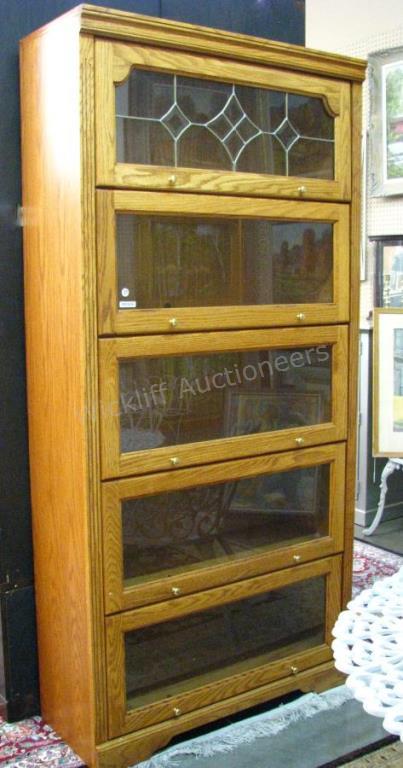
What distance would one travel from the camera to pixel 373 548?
3.65 m

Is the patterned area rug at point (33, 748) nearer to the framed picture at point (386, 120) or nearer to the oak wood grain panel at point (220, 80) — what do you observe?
the oak wood grain panel at point (220, 80)

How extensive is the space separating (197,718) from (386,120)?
269 centimetres

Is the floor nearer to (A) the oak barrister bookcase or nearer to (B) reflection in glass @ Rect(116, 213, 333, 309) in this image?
(A) the oak barrister bookcase

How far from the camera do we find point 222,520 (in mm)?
2256

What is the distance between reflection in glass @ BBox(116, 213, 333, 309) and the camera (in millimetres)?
1979

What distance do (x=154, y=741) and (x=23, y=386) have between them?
98 cm

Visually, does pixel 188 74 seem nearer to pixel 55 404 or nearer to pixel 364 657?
pixel 55 404

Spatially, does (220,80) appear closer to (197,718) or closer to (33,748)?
(197,718)

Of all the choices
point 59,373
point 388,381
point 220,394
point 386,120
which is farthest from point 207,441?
point 386,120

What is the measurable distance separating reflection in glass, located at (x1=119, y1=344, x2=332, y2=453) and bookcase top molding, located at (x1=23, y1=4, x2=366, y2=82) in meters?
0.74

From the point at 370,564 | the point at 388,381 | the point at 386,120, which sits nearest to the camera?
the point at 388,381

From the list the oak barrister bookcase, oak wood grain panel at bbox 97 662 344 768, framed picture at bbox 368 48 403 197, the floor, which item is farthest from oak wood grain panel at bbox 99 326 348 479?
framed picture at bbox 368 48 403 197

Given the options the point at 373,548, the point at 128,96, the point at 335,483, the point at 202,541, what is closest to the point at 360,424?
the point at 373,548

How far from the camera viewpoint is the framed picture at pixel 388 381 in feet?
10.9
